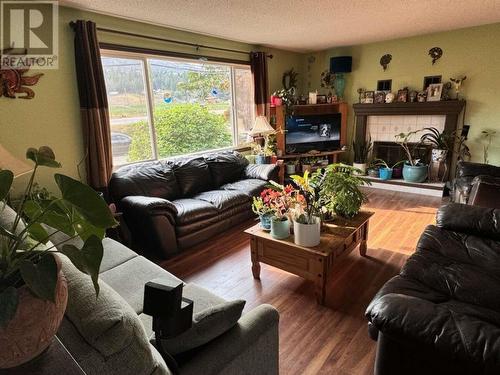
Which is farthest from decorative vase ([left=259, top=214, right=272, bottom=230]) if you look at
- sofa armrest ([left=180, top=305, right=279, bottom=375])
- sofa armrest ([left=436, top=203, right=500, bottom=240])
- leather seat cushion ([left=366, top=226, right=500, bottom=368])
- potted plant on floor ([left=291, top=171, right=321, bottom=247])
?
sofa armrest ([left=436, top=203, right=500, bottom=240])

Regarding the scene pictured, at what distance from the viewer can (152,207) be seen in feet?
8.93

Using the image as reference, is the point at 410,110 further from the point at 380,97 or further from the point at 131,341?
the point at 131,341

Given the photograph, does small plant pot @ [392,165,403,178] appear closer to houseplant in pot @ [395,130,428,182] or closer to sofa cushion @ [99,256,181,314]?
houseplant in pot @ [395,130,428,182]

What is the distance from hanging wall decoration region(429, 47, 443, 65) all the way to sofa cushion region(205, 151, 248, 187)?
3.27 meters

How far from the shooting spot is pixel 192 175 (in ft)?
12.2

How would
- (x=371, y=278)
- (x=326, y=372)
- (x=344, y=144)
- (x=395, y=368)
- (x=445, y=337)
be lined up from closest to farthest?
1. (x=445, y=337)
2. (x=395, y=368)
3. (x=326, y=372)
4. (x=371, y=278)
5. (x=344, y=144)

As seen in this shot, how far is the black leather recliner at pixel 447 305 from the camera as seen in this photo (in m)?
1.07

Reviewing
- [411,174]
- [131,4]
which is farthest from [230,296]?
[411,174]

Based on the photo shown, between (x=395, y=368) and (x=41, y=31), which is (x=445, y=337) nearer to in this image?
(x=395, y=368)

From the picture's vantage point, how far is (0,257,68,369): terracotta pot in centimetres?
61

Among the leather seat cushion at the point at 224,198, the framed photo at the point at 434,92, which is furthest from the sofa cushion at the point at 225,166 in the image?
the framed photo at the point at 434,92

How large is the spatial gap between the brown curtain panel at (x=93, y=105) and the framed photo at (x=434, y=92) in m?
4.52

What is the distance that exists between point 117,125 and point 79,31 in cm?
99

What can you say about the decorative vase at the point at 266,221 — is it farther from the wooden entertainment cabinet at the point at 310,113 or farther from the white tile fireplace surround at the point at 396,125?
the white tile fireplace surround at the point at 396,125
